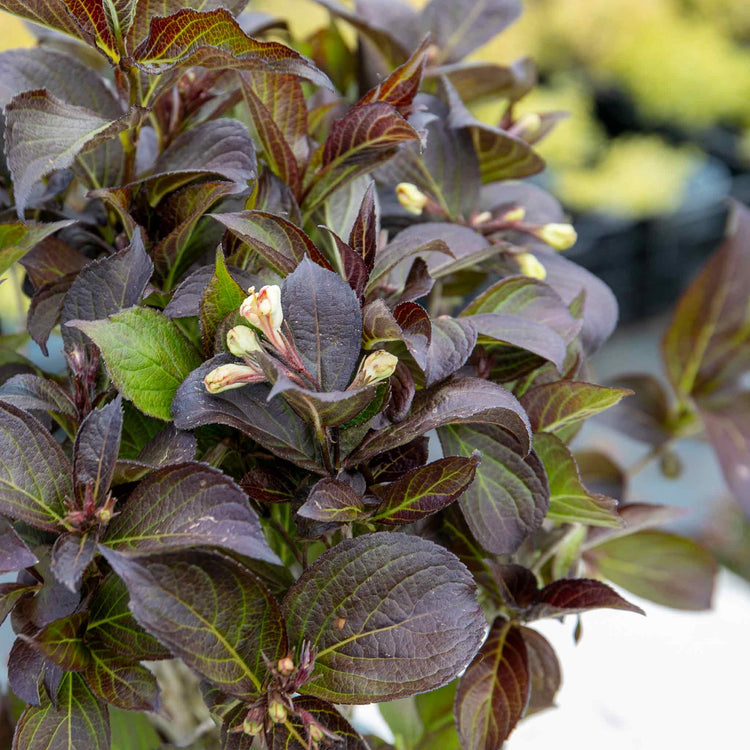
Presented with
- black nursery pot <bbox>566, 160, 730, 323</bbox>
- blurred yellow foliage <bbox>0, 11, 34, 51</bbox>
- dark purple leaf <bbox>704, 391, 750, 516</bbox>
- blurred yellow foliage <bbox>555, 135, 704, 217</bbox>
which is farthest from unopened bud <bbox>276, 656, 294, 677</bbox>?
blurred yellow foliage <bbox>555, 135, 704, 217</bbox>

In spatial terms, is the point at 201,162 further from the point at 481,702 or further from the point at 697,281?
the point at 697,281

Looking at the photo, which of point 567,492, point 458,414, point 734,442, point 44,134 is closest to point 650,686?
point 734,442

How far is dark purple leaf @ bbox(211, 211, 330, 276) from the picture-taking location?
12.6 inches

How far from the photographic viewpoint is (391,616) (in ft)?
1.04

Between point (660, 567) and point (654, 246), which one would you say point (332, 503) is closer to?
point (660, 567)

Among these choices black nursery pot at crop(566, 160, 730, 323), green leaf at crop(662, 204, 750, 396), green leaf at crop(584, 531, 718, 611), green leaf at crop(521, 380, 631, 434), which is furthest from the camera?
black nursery pot at crop(566, 160, 730, 323)

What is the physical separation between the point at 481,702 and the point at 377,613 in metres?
0.11

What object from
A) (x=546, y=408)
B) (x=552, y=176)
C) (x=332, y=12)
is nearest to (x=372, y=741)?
(x=546, y=408)

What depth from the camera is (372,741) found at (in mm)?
502

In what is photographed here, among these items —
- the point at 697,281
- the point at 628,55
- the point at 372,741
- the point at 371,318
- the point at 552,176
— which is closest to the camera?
the point at 371,318

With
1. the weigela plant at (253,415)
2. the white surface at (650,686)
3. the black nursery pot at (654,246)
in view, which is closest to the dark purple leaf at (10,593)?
the weigela plant at (253,415)

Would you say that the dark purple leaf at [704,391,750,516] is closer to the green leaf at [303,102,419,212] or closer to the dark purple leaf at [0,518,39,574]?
the green leaf at [303,102,419,212]

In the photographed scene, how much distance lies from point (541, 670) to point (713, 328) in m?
0.37

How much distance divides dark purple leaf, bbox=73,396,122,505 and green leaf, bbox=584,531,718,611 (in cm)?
36
